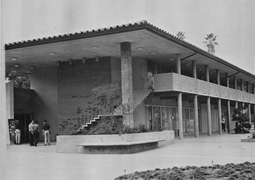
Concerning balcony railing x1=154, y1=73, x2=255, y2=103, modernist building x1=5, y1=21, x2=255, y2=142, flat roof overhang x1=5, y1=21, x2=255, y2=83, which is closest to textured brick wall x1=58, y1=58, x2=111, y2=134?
modernist building x1=5, y1=21, x2=255, y2=142

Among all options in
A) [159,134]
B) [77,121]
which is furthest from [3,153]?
[77,121]

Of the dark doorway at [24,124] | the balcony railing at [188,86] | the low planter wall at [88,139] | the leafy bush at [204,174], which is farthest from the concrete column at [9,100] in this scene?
the leafy bush at [204,174]

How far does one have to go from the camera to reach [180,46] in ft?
73.2

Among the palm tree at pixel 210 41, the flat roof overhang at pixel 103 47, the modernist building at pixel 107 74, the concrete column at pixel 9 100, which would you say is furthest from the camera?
the palm tree at pixel 210 41

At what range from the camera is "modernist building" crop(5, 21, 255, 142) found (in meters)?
19.7

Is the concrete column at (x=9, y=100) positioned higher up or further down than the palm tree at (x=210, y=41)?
further down

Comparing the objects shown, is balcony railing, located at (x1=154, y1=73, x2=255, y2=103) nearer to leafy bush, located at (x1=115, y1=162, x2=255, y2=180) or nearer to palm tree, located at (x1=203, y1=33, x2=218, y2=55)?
leafy bush, located at (x1=115, y1=162, x2=255, y2=180)

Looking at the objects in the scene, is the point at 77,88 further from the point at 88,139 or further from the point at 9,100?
the point at 88,139

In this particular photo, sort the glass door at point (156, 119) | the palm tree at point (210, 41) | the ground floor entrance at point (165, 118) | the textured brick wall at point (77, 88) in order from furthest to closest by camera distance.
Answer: the palm tree at point (210, 41) < the glass door at point (156, 119) < the ground floor entrance at point (165, 118) < the textured brick wall at point (77, 88)

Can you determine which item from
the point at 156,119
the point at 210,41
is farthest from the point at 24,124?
the point at 210,41

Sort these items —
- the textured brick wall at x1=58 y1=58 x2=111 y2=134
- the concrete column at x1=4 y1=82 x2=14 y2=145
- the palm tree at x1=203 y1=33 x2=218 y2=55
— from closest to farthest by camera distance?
the textured brick wall at x1=58 y1=58 x2=111 y2=134, the concrete column at x1=4 y1=82 x2=14 y2=145, the palm tree at x1=203 y1=33 x2=218 y2=55

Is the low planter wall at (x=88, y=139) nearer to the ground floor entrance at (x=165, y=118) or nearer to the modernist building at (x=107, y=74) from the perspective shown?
the modernist building at (x=107, y=74)

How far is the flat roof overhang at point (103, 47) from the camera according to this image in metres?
18.2

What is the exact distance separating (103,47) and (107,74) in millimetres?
3032
